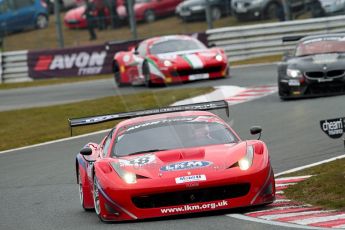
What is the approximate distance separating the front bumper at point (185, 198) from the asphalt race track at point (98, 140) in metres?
0.10

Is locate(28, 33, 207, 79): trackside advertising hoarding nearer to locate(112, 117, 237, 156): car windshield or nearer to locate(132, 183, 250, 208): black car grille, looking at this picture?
locate(112, 117, 237, 156): car windshield

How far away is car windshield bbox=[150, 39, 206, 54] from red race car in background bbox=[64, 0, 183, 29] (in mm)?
5345

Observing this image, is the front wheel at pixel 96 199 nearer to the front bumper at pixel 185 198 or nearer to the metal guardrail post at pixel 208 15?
the front bumper at pixel 185 198

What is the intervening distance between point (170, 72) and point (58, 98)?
9.40 ft

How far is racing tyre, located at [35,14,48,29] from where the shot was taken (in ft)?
116

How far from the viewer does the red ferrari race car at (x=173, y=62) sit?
26.2m

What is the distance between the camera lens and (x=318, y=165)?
1266cm

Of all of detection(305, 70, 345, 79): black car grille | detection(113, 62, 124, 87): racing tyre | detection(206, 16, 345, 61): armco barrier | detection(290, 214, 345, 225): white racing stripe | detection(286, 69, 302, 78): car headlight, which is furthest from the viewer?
detection(206, 16, 345, 61): armco barrier

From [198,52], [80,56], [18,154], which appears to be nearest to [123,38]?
[80,56]

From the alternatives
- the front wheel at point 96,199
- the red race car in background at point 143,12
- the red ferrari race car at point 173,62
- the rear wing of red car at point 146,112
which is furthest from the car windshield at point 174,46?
the front wheel at point 96,199

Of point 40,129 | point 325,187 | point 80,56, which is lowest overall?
point 80,56

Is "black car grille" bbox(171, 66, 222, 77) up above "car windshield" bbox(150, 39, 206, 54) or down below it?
below

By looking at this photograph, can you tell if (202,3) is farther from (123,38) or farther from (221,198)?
(221,198)

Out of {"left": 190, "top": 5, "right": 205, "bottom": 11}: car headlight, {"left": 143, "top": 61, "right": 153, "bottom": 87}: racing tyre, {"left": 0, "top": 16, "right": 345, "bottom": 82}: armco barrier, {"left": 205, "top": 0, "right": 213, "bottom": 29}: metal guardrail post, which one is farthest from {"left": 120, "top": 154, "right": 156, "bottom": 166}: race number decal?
{"left": 190, "top": 5, "right": 205, "bottom": 11}: car headlight
